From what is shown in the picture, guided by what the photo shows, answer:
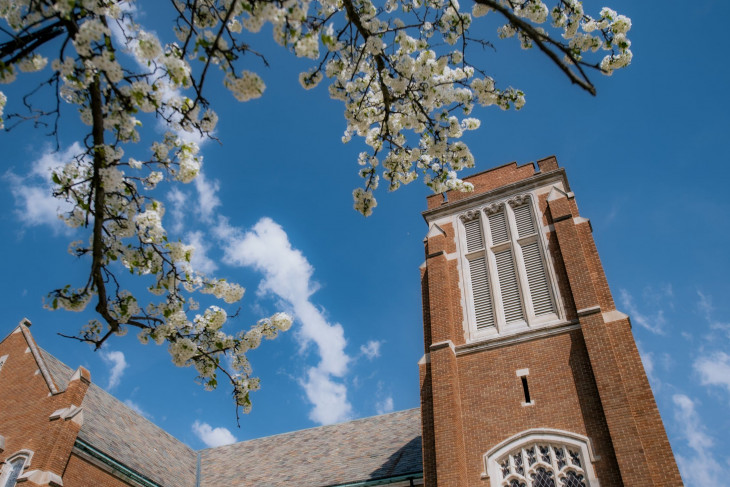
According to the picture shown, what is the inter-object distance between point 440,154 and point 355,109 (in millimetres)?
1438

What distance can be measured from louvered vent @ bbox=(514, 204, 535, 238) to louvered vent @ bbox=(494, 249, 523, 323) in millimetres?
778

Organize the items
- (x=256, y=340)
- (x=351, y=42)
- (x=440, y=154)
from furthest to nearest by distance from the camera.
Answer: (x=440, y=154), (x=256, y=340), (x=351, y=42)

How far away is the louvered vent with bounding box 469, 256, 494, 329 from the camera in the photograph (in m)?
15.2

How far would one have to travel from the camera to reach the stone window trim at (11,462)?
50.9 ft

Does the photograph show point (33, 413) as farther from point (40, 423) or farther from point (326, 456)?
point (326, 456)

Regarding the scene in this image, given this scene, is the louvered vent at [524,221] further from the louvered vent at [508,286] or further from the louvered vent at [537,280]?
the louvered vent at [508,286]

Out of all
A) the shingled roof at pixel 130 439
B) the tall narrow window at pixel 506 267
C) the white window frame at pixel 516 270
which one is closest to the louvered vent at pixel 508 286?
the tall narrow window at pixel 506 267

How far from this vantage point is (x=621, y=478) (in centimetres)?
1055

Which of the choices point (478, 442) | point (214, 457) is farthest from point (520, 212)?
point (214, 457)

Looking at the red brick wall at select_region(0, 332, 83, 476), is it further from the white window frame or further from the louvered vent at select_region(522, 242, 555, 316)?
the louvered vent at select_region(522, 242, 555, 316)

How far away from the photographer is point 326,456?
20.5 meters

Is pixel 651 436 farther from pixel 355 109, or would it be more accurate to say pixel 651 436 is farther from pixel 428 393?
pixel 355 109

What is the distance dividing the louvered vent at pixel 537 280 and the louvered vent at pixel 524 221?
52cm

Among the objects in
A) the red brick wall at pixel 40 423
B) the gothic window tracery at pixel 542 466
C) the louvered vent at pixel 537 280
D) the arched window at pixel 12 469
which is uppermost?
the louvered vent at pixel 537 280
